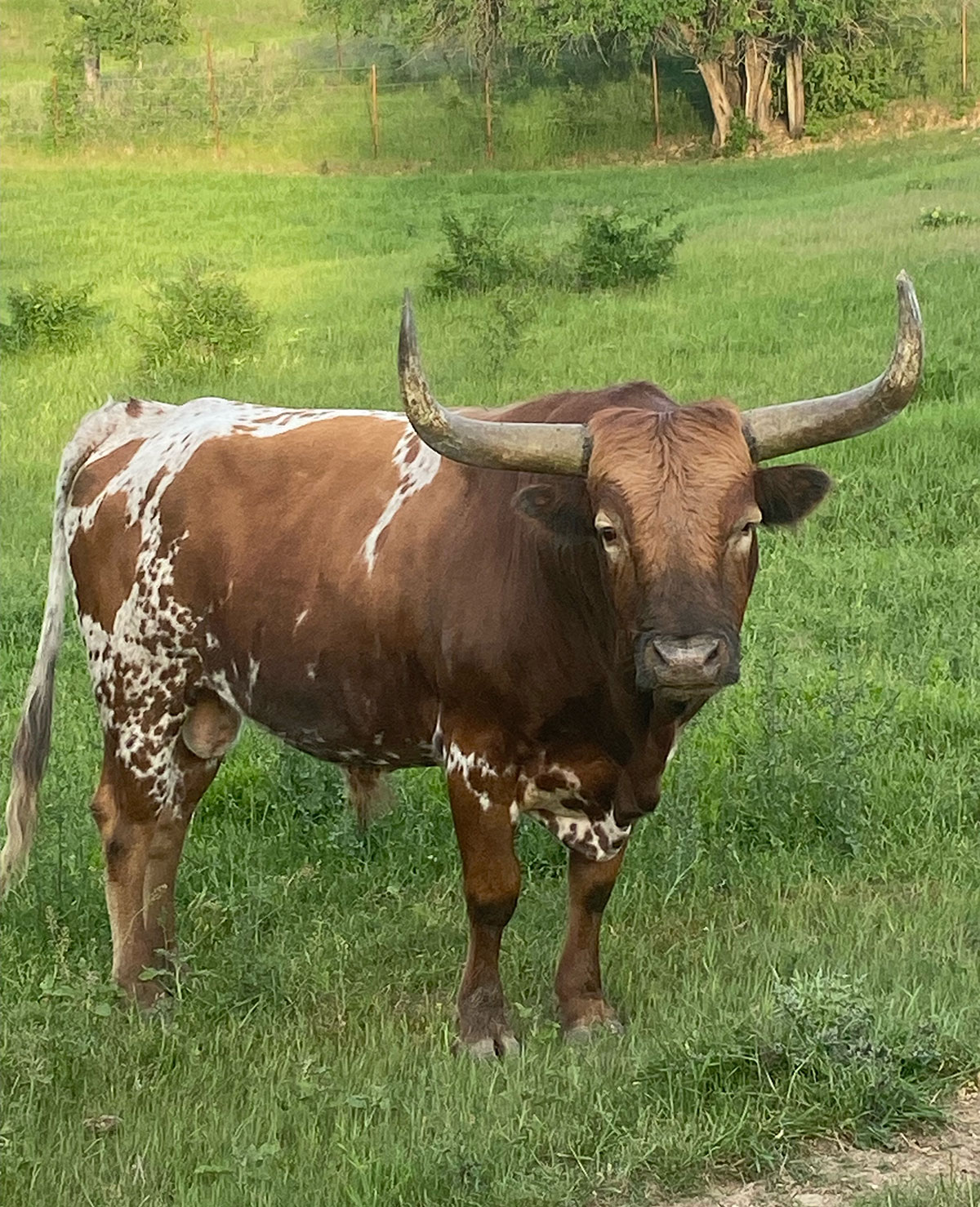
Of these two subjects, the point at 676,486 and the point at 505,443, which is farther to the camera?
the point at 505,443

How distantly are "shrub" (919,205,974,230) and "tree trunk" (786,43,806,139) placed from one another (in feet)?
49.4

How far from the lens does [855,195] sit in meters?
22.8

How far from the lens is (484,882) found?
15.4ft

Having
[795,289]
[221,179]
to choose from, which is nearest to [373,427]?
[795,289]

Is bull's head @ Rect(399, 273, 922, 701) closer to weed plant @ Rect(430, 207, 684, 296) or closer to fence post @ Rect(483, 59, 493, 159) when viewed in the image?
weed plant @ Rect(430, 207, 684, 296)

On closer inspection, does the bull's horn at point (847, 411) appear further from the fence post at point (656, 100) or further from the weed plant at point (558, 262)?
the fence post at point (656, 100)

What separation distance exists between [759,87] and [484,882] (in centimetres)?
3122

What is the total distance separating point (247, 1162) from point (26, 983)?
4.71 feet

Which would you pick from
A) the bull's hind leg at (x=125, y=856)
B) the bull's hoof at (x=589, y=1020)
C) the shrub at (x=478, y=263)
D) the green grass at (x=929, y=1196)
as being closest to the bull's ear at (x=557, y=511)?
the bull's hoof at (x=589, y=1020)

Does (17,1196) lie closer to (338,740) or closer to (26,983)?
(26,983)

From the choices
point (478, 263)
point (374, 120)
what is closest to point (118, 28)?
point (374, 120)

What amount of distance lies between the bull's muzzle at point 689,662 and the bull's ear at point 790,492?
564 millimetres

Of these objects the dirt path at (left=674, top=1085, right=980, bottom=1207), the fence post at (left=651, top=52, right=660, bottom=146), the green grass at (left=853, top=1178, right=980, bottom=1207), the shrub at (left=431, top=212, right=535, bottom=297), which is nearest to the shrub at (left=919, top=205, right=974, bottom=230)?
the shrub at (left=431, top=212, right=535, bottom=297)

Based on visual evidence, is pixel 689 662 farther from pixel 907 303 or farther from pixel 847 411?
pixel 907 303
